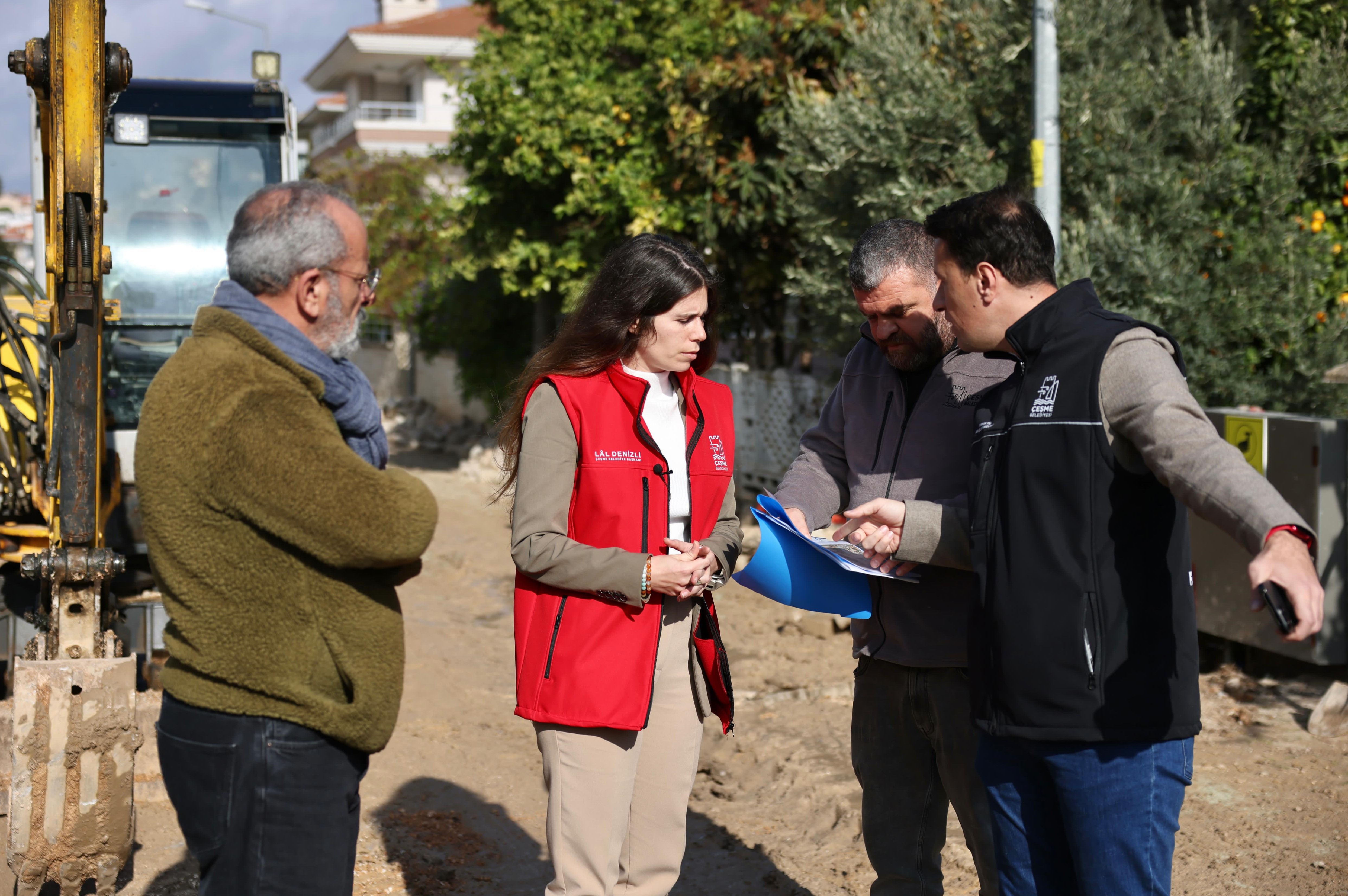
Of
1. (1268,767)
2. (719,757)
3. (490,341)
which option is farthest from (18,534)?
(490,341)

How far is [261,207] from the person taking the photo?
211cm

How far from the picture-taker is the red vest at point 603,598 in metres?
2.72

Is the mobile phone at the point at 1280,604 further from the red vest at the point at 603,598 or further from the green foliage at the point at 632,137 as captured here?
the green foliage at the point at 632,137

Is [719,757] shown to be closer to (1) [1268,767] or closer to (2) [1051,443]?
(1) [1268,767]

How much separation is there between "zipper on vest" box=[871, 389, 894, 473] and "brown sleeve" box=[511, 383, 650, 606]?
750mm

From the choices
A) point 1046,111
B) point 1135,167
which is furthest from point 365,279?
point 1135,167

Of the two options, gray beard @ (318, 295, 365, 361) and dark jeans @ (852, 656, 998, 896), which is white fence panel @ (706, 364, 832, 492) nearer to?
dark jeans @ (852, 656, 998, 896)

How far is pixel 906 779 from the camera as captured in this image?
10.1ft

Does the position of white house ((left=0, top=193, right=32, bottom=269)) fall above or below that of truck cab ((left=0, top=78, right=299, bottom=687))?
above

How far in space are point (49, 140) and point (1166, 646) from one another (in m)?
4.75

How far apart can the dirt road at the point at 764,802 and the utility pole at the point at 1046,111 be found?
283 cm

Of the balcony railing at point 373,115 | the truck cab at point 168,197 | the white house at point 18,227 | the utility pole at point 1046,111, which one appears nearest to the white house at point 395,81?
the balcony railing at point 373,115

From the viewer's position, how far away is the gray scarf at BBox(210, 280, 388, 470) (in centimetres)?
207

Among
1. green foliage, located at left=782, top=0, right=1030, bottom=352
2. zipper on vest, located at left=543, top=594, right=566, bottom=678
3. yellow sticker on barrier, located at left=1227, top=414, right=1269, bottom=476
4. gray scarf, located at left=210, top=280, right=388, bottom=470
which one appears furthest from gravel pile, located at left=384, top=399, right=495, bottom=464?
gray scarf, located at left=210, top=280, right=388, bottom=470
